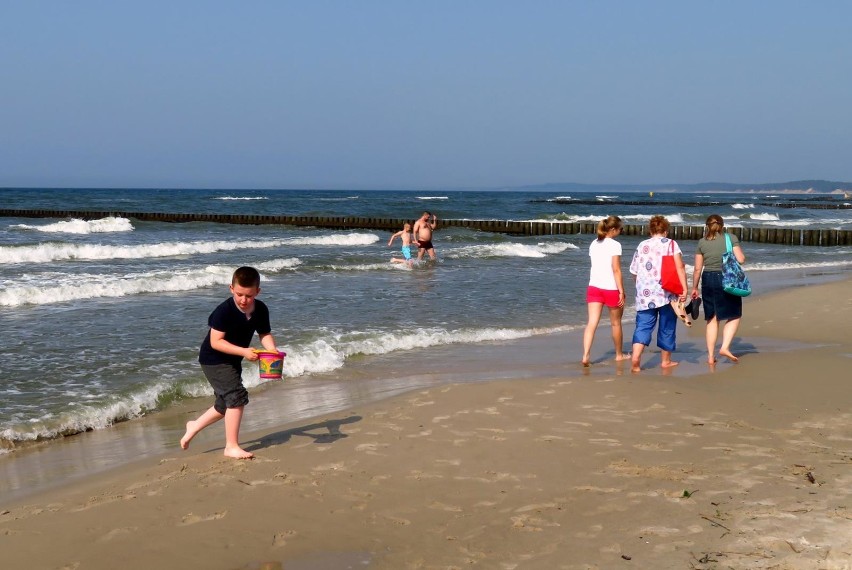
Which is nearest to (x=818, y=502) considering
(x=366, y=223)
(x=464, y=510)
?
(x=464, y=510)

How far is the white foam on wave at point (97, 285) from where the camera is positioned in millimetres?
14617

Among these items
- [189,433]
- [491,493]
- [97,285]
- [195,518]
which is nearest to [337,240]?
[97,285]

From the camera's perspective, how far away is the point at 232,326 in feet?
19.2

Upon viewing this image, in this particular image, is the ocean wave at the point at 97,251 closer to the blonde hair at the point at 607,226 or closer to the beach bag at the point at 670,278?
the blonde hair at the point at 607,226

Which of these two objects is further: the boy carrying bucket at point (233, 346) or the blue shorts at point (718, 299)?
the blue shorts at point (718, 299)

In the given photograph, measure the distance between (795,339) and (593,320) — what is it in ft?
12.4

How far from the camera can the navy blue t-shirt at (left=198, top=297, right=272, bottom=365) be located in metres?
5.81

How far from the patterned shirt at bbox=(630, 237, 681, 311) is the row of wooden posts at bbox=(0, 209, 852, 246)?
3087 cm

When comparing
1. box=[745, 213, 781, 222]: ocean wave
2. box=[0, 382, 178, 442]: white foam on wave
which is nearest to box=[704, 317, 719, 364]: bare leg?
box=[0, 382, 178, 442]: white foam on wave

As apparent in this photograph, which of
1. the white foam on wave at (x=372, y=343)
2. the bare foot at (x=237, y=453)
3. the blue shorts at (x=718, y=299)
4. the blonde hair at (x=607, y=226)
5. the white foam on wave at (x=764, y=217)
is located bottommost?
the white foam on wave at (x=764, y=217)

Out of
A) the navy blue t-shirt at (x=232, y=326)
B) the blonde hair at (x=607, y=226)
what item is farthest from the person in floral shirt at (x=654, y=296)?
the navy blue t-shirt at (x=232, y=326)

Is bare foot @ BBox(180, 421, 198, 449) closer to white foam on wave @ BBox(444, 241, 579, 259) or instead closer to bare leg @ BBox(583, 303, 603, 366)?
bare leg @ BBox(583, 303, 603, 366)

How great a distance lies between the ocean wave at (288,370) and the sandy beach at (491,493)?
109 cm

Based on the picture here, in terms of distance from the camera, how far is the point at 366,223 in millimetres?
47188
